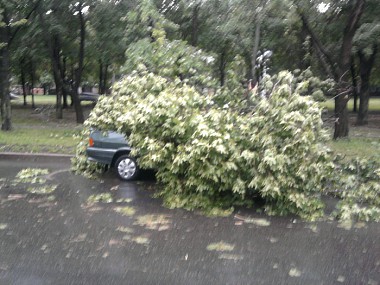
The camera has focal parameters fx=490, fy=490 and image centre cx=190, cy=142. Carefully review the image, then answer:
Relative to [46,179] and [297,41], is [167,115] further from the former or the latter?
[297,41]

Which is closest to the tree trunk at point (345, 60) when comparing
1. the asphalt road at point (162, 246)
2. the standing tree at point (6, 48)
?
the asphalt road at point (162, 246)

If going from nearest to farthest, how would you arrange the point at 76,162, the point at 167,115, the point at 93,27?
the point at 167,115 < the point at 76,162 < the point at 93,27

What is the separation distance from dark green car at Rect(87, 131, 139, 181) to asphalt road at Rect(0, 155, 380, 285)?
1344 millimetres

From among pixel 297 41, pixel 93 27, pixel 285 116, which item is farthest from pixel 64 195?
pixel 297 41

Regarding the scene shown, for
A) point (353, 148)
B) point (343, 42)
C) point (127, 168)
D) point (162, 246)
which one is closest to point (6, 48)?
point (127, 168)

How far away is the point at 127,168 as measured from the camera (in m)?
9.52

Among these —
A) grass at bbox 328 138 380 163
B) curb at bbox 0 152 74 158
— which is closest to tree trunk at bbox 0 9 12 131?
curb at bbox 0 152 74 158

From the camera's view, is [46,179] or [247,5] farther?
[247,5]

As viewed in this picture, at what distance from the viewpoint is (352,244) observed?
5.76 metres

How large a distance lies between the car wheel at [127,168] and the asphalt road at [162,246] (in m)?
1.32

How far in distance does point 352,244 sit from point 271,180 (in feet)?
5.22

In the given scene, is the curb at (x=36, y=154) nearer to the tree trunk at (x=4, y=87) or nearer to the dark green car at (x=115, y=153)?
the dark green car at (x=115, y=153)

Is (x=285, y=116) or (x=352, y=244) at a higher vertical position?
(x=285, y=116)

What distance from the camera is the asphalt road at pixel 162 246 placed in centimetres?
473
